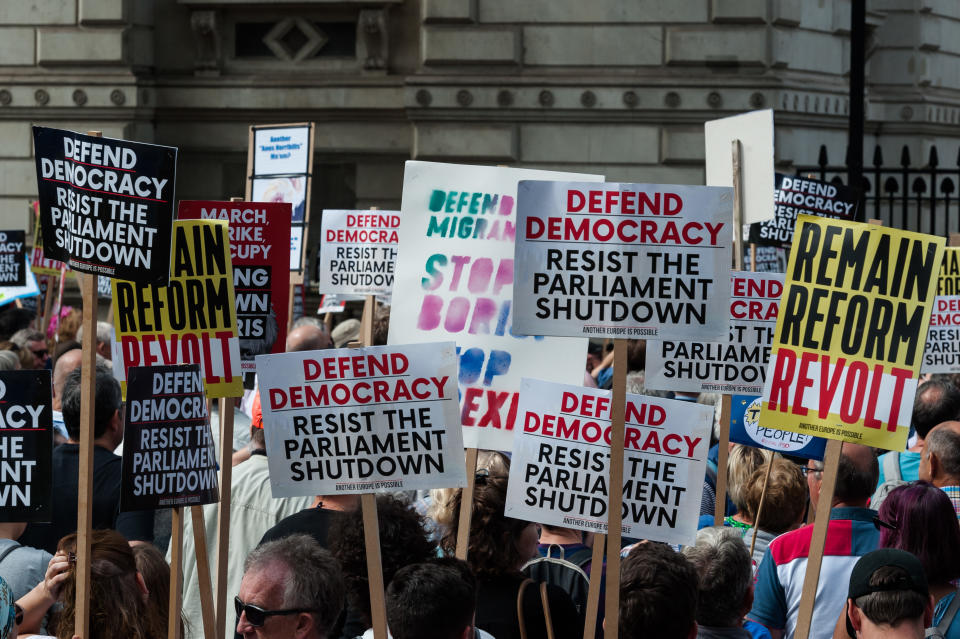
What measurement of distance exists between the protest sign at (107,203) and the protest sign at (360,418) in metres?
0.64

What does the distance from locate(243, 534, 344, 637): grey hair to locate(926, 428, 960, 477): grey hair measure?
10.4 ft

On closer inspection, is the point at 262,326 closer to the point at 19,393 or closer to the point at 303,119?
the point at 19,393

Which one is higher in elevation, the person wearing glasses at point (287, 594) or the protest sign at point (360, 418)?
the protest sign at point (360, 418)

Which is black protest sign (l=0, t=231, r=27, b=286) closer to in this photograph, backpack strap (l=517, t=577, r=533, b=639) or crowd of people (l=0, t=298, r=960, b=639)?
crowd of people (l=0, t=298, r=960, b=639)

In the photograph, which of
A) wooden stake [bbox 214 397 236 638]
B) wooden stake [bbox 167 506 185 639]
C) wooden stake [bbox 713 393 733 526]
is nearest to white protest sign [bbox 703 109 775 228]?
wooden stake [bbox 713 393 733 526]

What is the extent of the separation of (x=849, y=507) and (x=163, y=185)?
2.79 m

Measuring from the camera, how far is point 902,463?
7133 millimetres

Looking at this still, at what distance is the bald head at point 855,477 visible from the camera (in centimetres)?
529

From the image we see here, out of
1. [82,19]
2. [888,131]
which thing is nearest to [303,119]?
[82,19]

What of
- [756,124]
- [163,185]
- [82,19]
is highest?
[82,19]

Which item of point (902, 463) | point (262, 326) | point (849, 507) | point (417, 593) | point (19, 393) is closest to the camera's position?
point (417, 593)

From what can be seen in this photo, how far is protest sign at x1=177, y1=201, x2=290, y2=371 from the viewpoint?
20.6 feet

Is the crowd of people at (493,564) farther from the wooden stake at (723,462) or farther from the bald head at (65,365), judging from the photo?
the bald head at (65,365)

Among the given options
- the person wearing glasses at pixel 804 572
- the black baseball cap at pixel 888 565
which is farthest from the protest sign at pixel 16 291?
the black baseball cap at pixel 888 565
